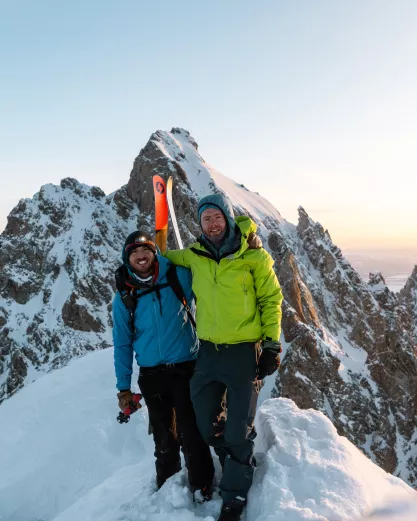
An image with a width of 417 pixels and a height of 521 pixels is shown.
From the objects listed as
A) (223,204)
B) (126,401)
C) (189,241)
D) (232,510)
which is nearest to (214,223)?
(223,204)

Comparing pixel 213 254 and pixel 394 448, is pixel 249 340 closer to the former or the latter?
pixel 213 254

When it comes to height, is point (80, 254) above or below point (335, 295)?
above

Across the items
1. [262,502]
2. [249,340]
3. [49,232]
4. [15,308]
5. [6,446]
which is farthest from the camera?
[49,232]

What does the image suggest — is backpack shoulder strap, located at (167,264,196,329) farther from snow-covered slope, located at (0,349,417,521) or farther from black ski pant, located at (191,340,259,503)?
snow-covered slope, located at (0,349,417,521)

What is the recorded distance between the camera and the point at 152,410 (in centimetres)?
489

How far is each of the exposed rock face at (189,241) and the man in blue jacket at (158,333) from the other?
61.5 meters

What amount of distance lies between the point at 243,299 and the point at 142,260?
1363 millimetres

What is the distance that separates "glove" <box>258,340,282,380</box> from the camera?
13.5 feet

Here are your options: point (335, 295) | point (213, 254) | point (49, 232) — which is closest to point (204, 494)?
point (213, 254)

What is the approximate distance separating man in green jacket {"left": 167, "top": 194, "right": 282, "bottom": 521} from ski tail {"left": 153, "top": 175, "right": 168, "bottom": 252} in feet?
9.95

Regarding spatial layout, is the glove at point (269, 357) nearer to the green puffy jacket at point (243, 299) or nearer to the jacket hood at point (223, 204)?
the green puffy jacket at point (243, 299)

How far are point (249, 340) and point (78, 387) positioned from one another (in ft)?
30.0

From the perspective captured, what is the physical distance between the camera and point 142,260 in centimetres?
476

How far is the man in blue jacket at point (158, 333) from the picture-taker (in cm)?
477
